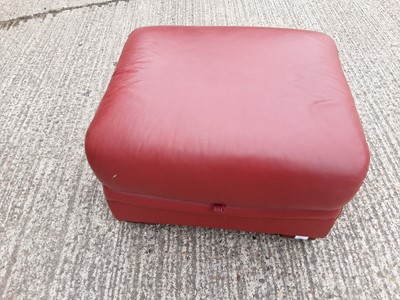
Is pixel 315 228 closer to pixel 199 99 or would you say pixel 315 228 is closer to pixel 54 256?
pixel 199 99

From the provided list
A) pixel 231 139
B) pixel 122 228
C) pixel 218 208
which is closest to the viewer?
pixel 231 139

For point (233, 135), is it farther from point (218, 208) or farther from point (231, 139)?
point (218, 208)

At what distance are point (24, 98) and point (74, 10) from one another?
791 millimetres

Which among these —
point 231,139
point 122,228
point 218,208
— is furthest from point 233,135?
point 122,228

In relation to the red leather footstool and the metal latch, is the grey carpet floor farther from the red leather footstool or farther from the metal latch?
the metal latch

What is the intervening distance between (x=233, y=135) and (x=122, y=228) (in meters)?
0.56

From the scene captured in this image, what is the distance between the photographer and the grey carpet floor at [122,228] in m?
1.06

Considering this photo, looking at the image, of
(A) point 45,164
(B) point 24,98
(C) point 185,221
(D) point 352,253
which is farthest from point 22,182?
(D) point 352,253

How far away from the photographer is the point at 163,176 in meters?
0.88

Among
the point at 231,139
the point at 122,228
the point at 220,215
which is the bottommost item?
the point at 122,228

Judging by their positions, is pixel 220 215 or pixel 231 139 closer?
pixel 231 139

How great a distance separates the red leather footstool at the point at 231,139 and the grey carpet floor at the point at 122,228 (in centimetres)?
12

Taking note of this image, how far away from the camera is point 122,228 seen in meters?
1.19

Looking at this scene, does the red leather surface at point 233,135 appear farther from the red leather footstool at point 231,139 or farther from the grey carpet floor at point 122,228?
the grey carpet floor at point 122,228
